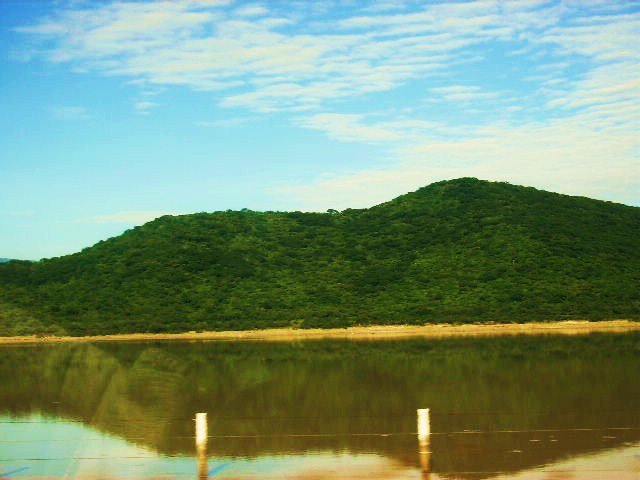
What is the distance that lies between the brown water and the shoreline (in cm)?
1263

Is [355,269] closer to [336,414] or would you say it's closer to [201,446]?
[336,414]

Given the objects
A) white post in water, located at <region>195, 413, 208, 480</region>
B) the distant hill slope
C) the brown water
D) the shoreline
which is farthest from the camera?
the distant hill slope

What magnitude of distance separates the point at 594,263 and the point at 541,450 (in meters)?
53.0

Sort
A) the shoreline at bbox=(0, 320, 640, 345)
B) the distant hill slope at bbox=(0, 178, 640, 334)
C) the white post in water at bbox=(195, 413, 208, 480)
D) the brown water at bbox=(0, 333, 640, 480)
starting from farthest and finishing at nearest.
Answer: the distant hill slope at bbox=(0, 178, 640, 334) → the shoreline at bbox=(0, 320, 640, 345) → the brown water at bbox=(0, 333, 640, 480) → the white post in water at bbox=(195, 413, 208, 480)

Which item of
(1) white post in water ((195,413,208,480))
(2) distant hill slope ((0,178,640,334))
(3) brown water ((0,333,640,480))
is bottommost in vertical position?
(3) brown water ((0,333,640,480))

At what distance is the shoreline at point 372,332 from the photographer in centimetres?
4962

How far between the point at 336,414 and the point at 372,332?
33796mm

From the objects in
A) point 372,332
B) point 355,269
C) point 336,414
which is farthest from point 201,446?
point 355,269

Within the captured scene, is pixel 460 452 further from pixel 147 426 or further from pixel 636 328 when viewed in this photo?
pixel 636 328

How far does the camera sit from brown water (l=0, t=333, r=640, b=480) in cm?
1301

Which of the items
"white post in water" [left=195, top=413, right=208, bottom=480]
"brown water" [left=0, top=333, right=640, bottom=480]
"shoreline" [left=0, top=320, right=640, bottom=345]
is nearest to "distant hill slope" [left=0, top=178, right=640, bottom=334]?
"shoreline" [left=0, top=320, right=640, bottom=345]

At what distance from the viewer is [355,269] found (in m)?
67.8

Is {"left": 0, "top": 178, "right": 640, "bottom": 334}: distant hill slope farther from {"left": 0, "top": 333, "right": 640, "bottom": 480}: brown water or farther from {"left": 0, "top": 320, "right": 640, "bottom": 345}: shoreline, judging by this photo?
{"left": 0, "top": 333, "right": 640, "bottom": 480}: brown water

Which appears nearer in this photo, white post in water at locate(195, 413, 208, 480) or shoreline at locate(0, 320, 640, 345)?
white post in water at locate(195, 413, 208, 480)
